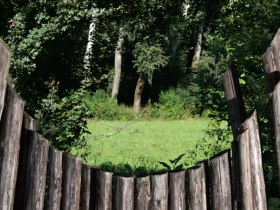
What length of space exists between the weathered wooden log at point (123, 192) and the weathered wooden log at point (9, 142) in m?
0.43

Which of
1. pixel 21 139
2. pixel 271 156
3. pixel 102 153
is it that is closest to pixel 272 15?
pixel 271 156

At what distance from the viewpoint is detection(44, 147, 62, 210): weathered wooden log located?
8.12 feet

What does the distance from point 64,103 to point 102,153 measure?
6.64 m

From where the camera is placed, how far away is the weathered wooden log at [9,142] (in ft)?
7.75

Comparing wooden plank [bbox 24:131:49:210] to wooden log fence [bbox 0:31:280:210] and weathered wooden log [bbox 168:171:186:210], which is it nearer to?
wooden log fence [bbox 0:31:280:210]

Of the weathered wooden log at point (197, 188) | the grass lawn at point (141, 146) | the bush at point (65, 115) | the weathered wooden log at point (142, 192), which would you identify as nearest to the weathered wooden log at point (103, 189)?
the weathered wooden log at point (142, 192)

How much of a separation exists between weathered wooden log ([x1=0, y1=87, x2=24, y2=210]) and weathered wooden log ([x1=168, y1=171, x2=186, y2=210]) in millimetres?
661

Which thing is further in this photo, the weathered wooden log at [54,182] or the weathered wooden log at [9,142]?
the weathered wooden log at [54,182]

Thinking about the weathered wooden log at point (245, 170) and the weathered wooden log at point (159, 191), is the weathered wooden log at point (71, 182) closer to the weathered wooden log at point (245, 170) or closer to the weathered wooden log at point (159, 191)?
the weathered wooden log at point (159, 191)

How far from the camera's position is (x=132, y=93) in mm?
42125

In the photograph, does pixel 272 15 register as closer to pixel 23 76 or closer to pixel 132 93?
A: pixel 23 76

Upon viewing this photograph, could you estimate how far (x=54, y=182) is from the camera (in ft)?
8.18

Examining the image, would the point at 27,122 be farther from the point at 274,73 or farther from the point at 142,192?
the point at 274,73

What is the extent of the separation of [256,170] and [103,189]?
2.12ft
